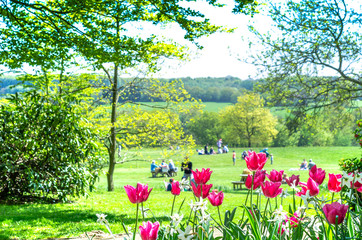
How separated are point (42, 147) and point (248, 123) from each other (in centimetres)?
5825

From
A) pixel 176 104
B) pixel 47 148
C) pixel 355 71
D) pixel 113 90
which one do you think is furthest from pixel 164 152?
pixel 355 71

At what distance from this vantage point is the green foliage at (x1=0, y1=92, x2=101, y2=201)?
10.1 metres

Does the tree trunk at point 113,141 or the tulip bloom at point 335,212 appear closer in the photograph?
the tulip bloom at point 335,212

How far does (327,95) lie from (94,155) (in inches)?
375

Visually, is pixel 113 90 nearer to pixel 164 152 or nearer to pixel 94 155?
pixel 164 152

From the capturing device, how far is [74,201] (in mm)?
10977

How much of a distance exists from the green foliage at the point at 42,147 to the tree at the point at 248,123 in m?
54.4

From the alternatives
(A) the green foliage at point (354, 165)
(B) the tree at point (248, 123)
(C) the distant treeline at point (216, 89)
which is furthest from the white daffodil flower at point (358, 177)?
(C) the distant treeline at point (216, 89)

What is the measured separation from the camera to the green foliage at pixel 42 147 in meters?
10.1

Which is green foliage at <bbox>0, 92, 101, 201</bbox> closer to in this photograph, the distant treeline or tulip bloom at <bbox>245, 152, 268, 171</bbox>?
tulip bloom at <bbox>245, 152, 268, 171</bbox>

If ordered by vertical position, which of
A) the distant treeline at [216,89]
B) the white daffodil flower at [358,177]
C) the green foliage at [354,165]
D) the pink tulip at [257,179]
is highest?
the distant treeline at [216,89]

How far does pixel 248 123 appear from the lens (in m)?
66.1

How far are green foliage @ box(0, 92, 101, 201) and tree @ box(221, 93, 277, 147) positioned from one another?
179 feet

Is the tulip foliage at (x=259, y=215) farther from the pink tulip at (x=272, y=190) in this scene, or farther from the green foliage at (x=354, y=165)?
the green foliage at (x=354, y=165)
